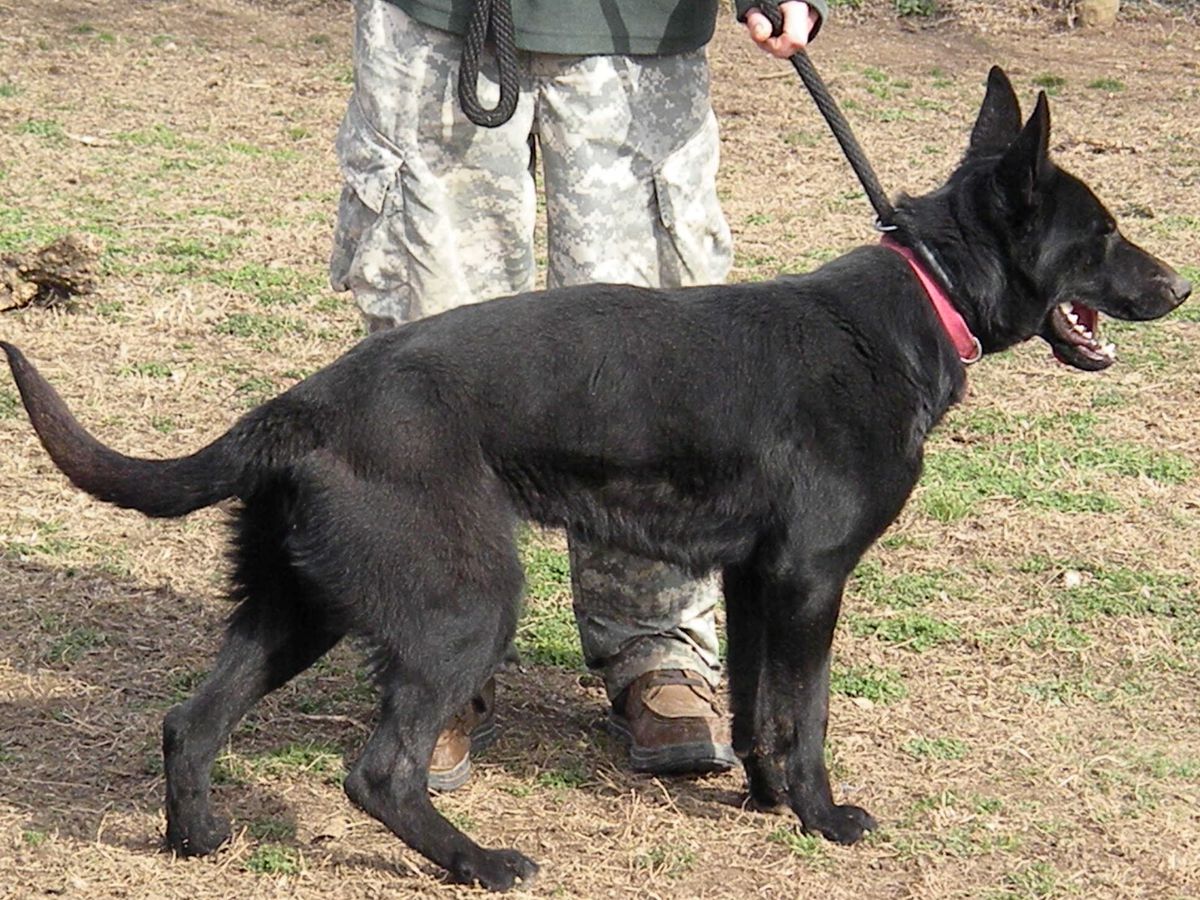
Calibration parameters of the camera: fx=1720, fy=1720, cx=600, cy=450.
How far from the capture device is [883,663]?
430cm

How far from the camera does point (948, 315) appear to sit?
3523 mm

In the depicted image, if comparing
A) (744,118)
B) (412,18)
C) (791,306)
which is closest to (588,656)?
(791,306)

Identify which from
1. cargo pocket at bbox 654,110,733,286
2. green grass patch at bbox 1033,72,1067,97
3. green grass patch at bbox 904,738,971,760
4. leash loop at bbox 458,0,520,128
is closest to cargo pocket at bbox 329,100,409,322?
leash loop at bbox 458,0,520,128

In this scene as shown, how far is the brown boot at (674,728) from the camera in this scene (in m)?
3.82

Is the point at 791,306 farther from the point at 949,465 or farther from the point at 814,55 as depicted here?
the point at 814,55

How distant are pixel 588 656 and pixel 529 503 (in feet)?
2.79

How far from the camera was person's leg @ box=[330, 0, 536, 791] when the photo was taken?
361 centimetres

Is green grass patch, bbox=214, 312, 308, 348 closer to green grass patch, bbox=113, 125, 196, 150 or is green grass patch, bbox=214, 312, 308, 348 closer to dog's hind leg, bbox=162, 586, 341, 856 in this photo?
green grass patch, bbox=113, 125, 196, 150

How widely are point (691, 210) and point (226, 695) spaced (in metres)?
1.44

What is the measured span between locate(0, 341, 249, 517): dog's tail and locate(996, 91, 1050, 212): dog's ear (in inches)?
64.1

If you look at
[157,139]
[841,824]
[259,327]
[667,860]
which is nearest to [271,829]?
[667,860]

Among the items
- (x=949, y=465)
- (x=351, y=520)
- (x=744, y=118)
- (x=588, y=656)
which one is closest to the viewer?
Answer: (x=351, y=520)

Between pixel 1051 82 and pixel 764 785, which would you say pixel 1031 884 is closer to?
pixel 764 785

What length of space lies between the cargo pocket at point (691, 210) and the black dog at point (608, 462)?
33 centimetres
